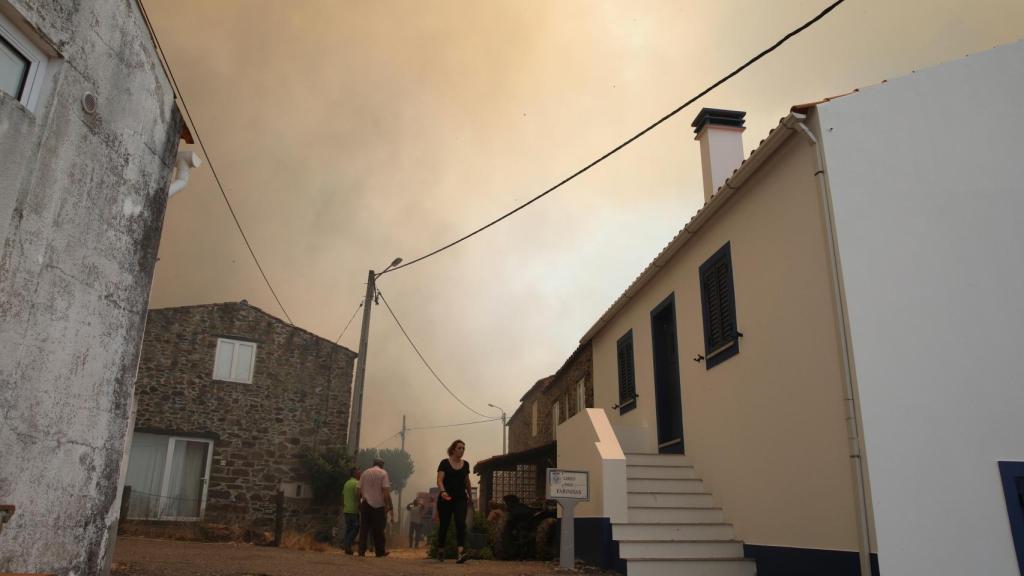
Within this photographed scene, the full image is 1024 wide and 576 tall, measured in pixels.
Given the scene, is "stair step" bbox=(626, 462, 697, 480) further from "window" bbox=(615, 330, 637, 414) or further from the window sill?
"window" bbox=(615, 330, 637, 414)

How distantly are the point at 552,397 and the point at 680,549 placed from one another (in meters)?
14.3

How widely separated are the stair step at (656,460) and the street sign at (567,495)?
42.8 inches

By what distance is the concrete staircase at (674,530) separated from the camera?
8.23 m

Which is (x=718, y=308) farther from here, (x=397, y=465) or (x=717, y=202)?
(x=397, y=465)

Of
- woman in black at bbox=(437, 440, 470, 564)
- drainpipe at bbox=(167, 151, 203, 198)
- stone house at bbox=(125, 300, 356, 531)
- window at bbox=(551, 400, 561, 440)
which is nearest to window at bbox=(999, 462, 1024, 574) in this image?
woman in black at bbox=(437, 440, 470, 564)

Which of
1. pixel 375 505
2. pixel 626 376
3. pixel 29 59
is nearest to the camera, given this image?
pixel 29 59

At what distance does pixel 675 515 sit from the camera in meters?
9.02

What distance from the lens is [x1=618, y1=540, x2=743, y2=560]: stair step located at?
27.3ft

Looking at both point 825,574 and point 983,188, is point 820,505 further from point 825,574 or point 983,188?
point 983,188

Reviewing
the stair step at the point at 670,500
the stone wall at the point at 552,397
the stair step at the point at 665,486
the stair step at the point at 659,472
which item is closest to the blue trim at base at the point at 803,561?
the stair step at the point at 670,500

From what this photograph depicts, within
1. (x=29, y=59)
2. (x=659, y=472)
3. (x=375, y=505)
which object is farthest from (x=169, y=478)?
(x=29, y=59)

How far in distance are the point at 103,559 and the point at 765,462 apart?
6241 millimetres

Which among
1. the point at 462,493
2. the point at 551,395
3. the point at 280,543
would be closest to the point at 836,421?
the point at 462,493

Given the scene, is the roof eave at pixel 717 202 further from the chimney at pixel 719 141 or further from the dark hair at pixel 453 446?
the dark hair at pixel 453 446
